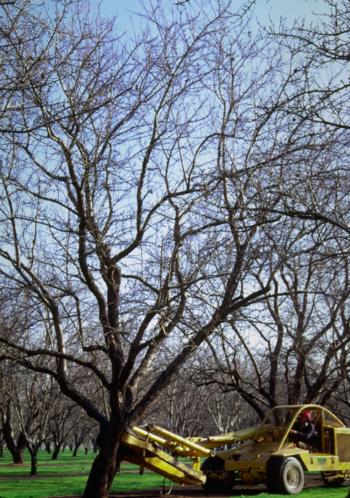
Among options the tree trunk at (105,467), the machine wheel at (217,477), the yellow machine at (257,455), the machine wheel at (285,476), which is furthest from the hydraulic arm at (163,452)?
the machine wheel at (285,476)

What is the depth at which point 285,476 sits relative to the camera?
1580cm

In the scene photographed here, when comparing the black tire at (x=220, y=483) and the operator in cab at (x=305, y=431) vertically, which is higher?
the operator in cab at (x=305, y=431)

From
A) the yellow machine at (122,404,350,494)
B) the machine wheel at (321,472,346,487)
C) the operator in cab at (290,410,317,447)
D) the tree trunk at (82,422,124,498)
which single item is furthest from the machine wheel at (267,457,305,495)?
the tree trunk at (82,422,124,498)

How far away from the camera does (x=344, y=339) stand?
19.8m

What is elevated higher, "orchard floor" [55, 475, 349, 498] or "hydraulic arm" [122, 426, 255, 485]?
"hydraulic arm" [122, 426, 255, 485]

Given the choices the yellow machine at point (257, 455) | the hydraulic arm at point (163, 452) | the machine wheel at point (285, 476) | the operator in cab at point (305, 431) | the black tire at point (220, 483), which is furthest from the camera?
the operator in cab at point (305, 431)

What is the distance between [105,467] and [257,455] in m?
4.71

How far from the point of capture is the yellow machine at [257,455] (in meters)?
14.8

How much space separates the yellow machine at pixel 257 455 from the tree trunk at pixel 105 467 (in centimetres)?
41

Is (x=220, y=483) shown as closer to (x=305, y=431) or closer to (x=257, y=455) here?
(x=257, y=455)

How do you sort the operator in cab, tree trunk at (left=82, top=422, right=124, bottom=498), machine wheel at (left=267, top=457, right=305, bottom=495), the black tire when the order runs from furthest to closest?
the operator in cab < the black tire < machine wheel at (left=267, top=457, right=305, bottom=495) < tree trunk at (left=82, top=422, right=124, bottom=498)

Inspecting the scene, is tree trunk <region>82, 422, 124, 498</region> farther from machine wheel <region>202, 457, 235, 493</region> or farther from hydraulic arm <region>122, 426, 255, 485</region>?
machine wheel <region>202, 457, 235, 493</region>

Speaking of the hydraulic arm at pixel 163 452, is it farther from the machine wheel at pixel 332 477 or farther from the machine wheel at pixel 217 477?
the machine wheel at pixel 332 477

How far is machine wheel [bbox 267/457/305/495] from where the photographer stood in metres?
15.7
